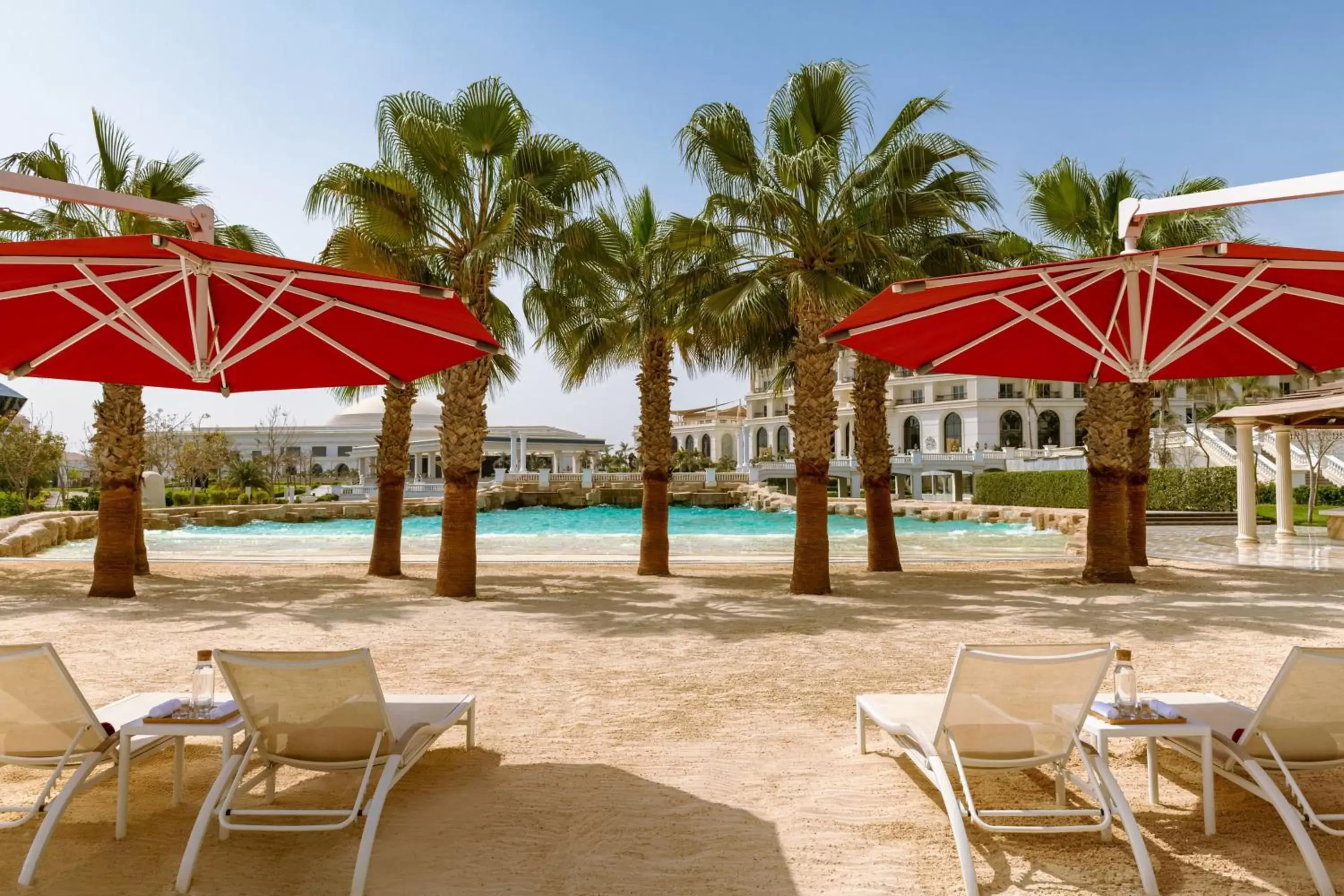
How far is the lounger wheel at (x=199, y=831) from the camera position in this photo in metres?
3.16

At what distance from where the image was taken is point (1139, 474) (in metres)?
14.0

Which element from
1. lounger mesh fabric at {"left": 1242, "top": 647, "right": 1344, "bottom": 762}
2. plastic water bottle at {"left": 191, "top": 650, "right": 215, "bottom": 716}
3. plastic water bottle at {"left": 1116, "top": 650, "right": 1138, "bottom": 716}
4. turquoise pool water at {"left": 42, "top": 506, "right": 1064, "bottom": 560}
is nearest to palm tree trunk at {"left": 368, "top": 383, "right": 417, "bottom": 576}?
turquoise pool water at {"left": 42, "top": 506, "right": 1064, "bottom": 560}

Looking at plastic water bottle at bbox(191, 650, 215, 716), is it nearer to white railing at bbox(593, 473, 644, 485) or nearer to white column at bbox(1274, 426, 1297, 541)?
white column at bbox(1274, 426, 1297, 541)

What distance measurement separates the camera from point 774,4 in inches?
372

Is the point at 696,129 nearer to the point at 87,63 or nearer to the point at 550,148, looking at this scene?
the point at 550,148

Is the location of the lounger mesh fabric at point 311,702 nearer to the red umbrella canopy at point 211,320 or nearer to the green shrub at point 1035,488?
the red umbrella canopy at point 211,320

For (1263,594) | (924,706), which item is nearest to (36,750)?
(924,706)

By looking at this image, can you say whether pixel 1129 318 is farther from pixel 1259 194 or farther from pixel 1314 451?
pixel 1314 451

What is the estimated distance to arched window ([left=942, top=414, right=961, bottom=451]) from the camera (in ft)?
225

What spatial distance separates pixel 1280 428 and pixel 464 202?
57.9ft

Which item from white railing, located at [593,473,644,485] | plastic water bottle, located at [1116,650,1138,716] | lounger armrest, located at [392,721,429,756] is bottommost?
lounger armrest, located at [392,721,429,756]

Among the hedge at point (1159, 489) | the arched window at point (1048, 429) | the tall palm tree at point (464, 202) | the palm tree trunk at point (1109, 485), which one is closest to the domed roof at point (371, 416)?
the arched window at point (1048, 429)

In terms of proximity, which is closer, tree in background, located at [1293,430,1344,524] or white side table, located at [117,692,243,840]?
white side table, located at [117,692,243,840]

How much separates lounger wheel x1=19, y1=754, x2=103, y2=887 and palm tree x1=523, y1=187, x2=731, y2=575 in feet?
29.2
